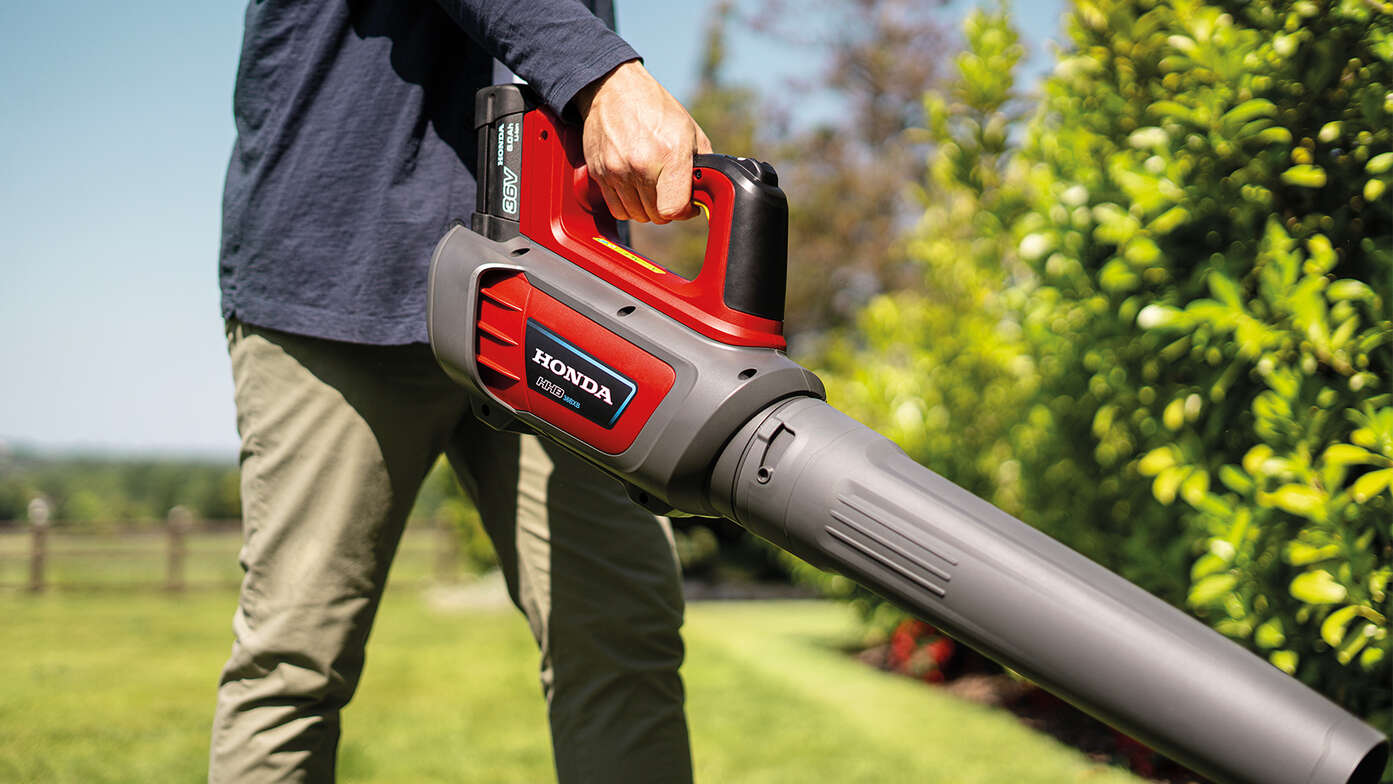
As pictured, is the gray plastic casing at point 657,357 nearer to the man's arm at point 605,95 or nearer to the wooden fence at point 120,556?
the man's arm at point 605,95

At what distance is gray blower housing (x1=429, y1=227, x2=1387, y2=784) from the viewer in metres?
0.94

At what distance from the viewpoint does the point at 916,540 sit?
42.3 inches

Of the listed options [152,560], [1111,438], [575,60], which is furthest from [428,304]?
[152,560]

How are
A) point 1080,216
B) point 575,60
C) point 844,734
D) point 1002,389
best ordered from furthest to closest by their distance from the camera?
point 1002,389 → point 844,734 → point 1080,216 → point 575,60

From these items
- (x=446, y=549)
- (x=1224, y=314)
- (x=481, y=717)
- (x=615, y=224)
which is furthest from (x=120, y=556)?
(x=1224, y=314)

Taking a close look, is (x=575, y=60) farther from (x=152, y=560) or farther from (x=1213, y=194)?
(x=152, y=560)

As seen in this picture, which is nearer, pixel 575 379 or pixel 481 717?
pixel 575 379

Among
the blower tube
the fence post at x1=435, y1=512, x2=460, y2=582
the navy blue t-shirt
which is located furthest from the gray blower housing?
the fence post at x1=435, y1=512, x2=460, y2=582

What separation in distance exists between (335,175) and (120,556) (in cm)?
1109

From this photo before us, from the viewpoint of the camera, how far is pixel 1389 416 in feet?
5.27

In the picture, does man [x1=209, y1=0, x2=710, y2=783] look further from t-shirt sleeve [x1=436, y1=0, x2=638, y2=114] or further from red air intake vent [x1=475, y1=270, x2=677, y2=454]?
red air intake vent [x1=475, y1=270, x2=677, y2=454]

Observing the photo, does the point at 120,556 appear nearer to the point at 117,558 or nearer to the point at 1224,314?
the point at 117,558

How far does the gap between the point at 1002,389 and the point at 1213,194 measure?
185cm

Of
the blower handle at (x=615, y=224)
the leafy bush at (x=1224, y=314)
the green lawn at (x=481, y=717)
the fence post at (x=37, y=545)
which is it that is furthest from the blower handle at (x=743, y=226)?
the fence post at (x=37, y=545)
